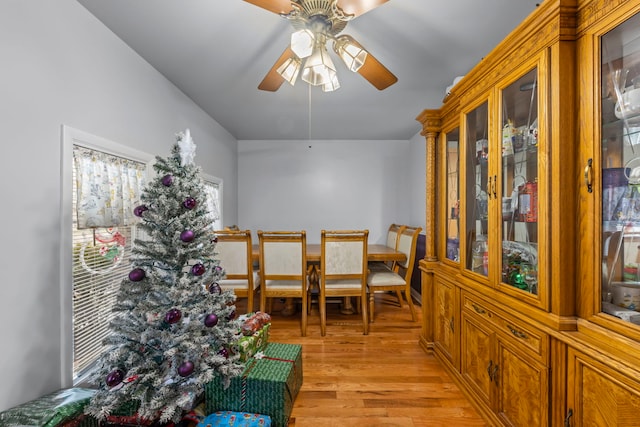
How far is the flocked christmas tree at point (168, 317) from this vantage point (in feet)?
4.38

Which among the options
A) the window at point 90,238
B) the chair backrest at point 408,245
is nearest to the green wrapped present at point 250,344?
the window at point 90,238

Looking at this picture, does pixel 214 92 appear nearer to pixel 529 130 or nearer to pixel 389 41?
pixel 389 41

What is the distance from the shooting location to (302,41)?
4.51ft

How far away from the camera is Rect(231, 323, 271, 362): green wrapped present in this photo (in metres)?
→ 1.74

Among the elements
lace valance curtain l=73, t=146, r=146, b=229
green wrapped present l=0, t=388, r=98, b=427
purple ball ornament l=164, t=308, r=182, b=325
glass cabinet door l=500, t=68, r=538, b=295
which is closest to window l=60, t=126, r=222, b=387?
lace valance curtain l=73, t=146, r=146, b=229

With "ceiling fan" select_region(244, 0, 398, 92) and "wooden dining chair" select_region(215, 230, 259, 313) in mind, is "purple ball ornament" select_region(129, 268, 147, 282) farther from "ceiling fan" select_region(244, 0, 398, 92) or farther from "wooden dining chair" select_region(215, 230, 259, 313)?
"wooden dining chair" select_region(215, 230, 259, 313)

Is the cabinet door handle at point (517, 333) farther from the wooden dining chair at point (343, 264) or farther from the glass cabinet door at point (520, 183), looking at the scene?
the wooden dining chair at point (343, 264)

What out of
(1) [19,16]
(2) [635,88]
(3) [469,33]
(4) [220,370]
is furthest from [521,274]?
(1) [19,16]

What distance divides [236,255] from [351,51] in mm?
2170

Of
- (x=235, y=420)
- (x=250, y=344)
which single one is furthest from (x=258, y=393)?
(x=250, y=344)

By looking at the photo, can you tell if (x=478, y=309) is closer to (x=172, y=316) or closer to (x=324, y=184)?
(x=172, y=316)

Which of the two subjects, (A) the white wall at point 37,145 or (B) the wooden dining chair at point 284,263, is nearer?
(A) the white wall at point 37,145

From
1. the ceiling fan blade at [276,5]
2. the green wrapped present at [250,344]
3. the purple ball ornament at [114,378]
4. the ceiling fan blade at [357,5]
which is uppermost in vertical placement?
the ceiling fan blade at [276,5]

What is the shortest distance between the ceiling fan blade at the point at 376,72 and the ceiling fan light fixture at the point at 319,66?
243mm
